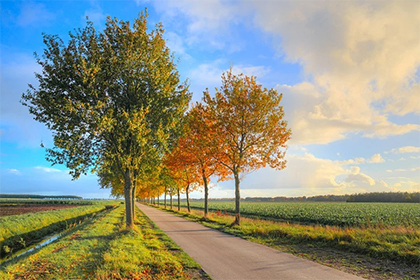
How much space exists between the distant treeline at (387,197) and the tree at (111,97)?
135 metres

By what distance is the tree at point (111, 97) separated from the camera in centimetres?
1552

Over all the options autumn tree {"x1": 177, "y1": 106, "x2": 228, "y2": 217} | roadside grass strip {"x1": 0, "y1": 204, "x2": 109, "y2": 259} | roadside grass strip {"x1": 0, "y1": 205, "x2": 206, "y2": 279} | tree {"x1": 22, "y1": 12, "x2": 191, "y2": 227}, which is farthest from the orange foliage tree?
roadside grass strip {"x1": 0, "y1": 204, "x2": 109, "y2": 259}

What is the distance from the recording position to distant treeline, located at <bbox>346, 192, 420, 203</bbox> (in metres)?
114

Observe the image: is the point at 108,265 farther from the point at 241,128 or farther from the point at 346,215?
the point at 346,215

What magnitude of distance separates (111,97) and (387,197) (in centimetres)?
14337

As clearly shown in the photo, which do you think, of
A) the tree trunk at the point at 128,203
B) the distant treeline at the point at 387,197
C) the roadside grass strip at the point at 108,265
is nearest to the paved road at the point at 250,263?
the roadside grass strip at the point at 108,265

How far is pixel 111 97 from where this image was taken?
17375 mm

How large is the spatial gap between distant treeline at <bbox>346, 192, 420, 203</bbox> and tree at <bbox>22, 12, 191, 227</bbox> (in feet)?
445

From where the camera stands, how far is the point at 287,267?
31.7 feet

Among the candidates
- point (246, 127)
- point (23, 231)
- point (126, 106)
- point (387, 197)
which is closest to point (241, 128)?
point (246, 127)

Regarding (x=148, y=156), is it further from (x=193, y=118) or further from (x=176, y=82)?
(x=193, y=118)

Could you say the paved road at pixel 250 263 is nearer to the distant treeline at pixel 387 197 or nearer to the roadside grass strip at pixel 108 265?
the roadside grass strip at pixel 108 265

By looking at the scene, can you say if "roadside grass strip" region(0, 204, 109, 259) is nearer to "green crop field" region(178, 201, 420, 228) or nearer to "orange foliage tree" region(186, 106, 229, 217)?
"orange foliage tree" region(186, 106, 229, 217)

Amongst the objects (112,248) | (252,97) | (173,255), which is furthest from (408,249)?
(252,97)
